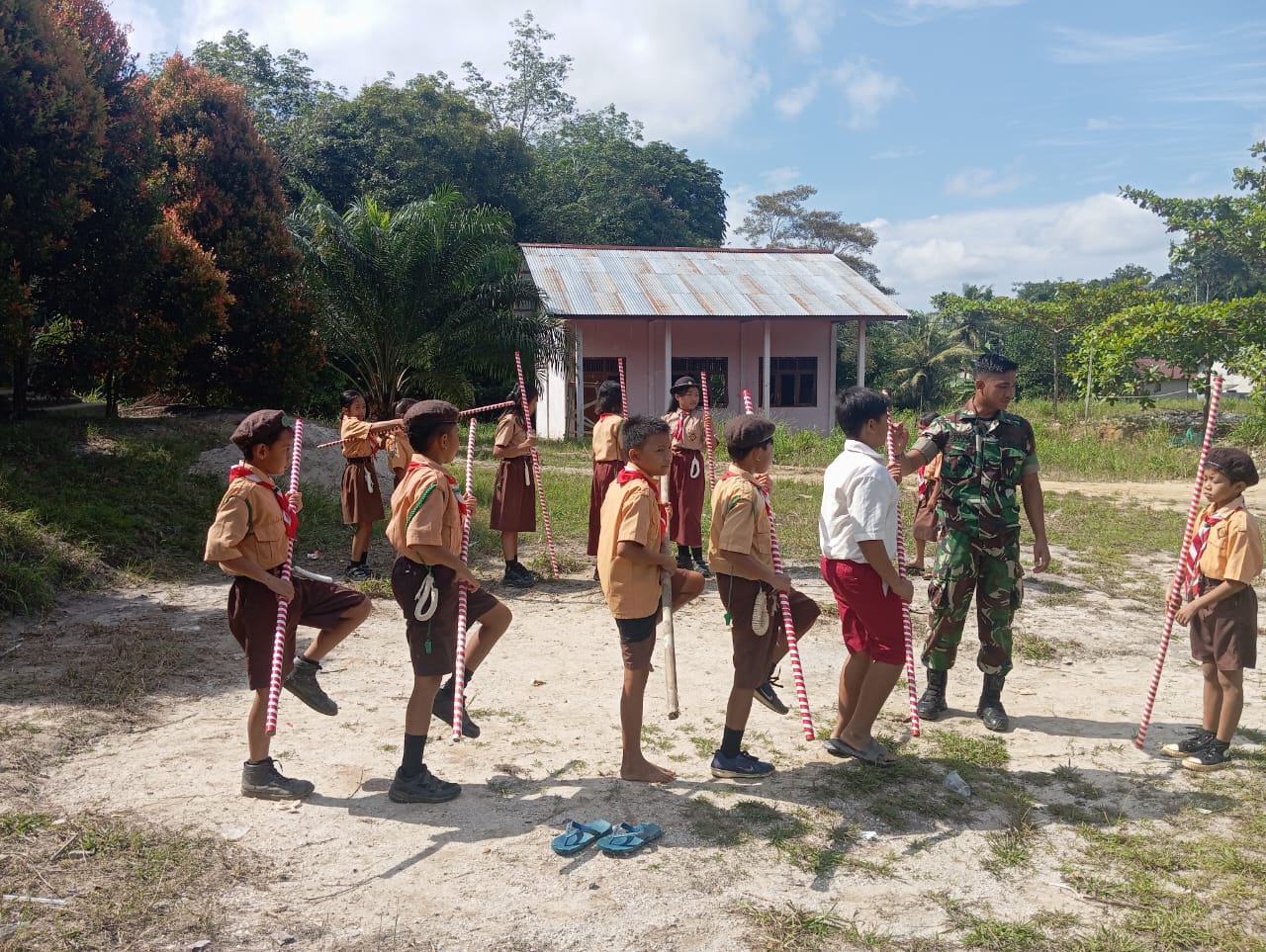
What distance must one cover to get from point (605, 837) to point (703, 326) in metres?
21.2

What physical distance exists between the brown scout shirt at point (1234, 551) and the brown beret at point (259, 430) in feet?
13.9

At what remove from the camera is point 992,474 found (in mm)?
4992

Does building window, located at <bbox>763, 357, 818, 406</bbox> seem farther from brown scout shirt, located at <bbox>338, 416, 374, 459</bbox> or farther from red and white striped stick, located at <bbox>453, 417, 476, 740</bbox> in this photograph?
red and white striped stick, located at <bbox>453, 417, 476, 740</bbox>

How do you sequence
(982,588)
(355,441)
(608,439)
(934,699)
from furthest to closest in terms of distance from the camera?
(355,441) < (608,439) < (934,699) < (982,588)

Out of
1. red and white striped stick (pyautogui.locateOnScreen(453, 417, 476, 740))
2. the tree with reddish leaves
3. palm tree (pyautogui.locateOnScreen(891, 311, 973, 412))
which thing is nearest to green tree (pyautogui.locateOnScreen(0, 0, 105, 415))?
the tree with reddish leaves

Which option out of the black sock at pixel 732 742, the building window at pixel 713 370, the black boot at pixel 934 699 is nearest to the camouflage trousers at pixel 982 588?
the black boot at pixel 934 699

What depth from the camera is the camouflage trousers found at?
502cm

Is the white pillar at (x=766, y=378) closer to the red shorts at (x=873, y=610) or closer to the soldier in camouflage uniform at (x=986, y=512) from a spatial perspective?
the soldier in camouflage uniform at (x=986, y=512)

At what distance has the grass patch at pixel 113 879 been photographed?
3.21 meters

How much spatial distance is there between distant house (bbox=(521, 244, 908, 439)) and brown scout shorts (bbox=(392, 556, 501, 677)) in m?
18.0

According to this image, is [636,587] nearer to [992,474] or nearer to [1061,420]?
[992,474]

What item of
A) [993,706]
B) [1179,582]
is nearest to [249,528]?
[993,706]

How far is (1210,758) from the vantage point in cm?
459

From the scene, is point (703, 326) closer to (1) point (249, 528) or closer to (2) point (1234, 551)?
(2) point (1234, 551)
